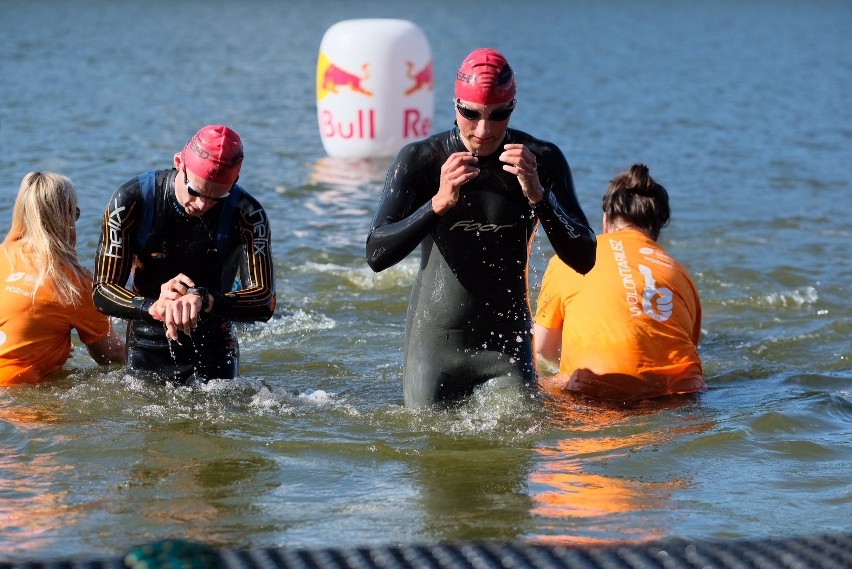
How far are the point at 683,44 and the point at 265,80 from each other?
2104 centimetres

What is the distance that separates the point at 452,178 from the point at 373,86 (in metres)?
10.5

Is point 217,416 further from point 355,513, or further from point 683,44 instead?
point 683,44

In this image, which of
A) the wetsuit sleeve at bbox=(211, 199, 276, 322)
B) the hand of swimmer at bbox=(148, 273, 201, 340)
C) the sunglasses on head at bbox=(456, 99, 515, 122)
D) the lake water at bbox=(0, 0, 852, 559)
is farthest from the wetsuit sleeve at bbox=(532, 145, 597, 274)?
the hand of swimmer at bbox=(148, 273, 201, 340)

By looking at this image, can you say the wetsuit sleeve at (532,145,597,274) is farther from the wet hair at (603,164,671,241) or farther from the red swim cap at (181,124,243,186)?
the red swim cap at (181,124,243,186)

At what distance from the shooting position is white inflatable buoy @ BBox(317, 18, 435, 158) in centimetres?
1535

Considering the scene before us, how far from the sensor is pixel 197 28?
4850 centimetres

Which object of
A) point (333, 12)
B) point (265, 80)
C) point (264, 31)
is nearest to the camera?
point (265, 80)

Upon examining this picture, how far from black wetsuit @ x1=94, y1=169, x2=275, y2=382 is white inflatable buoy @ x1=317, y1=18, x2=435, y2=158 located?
9.41 meters

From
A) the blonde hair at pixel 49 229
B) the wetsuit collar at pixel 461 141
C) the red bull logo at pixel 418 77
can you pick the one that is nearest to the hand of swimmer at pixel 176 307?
the blonde hair at pixel 49 229

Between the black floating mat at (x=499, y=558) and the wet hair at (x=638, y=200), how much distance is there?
284 cm

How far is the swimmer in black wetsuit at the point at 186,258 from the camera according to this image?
566 centimetres

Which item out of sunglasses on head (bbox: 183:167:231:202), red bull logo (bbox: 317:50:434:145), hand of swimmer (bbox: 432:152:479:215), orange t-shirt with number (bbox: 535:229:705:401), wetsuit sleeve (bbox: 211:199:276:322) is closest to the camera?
hand of swimmer (bbox: 432:152:479:215)

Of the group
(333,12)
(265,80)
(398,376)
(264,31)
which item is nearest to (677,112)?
(265,80)

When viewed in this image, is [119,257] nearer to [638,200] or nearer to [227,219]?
[227,219]
